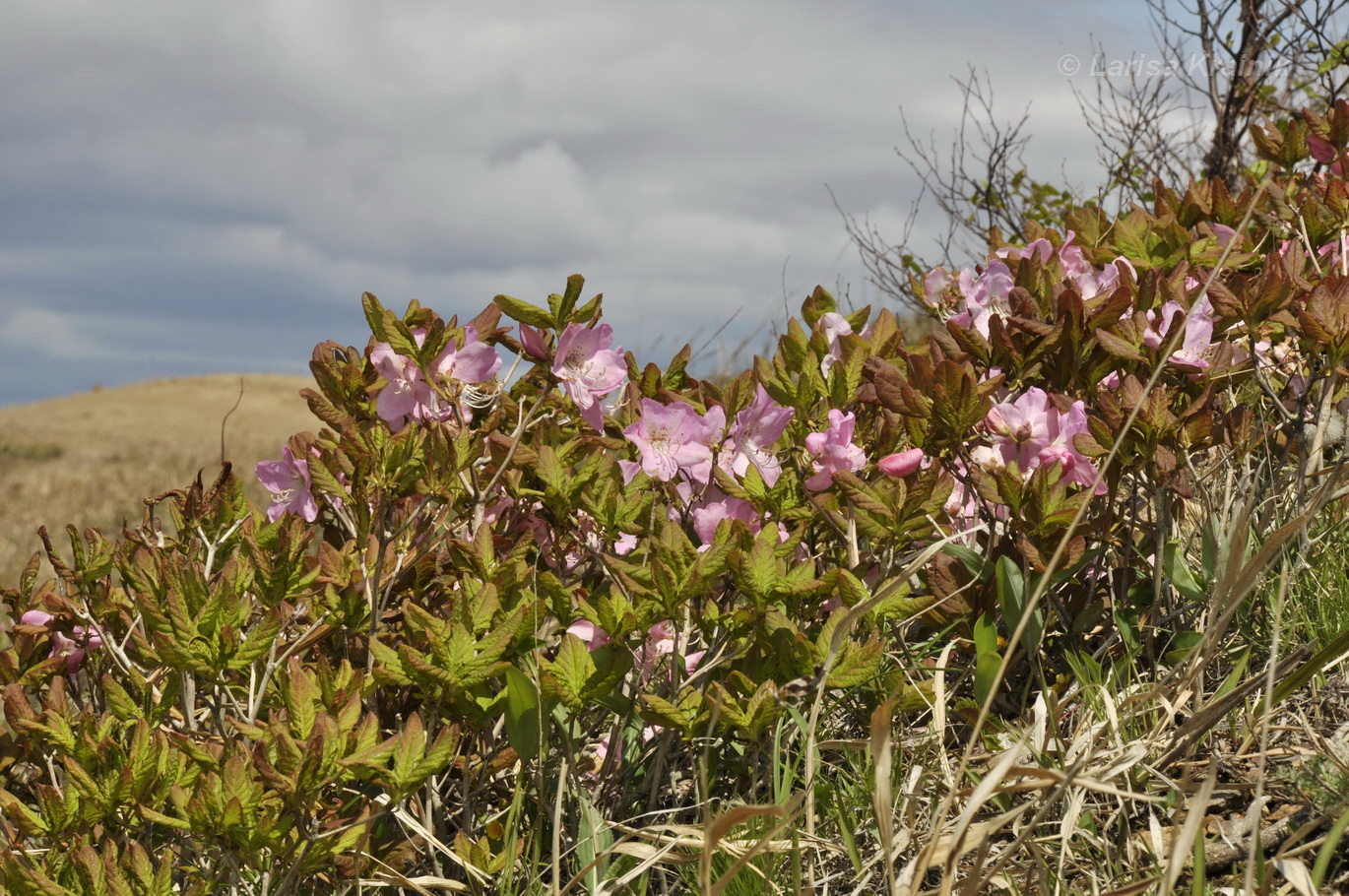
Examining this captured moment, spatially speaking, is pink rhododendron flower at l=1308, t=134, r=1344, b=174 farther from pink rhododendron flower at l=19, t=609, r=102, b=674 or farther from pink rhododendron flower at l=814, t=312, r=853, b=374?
pink rhododendron flower at l=19, t=609, r=102, b=674

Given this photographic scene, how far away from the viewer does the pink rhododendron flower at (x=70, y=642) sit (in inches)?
83.1

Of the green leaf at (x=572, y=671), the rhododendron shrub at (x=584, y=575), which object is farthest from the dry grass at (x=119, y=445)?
the green leaf at (x=572, y=671)

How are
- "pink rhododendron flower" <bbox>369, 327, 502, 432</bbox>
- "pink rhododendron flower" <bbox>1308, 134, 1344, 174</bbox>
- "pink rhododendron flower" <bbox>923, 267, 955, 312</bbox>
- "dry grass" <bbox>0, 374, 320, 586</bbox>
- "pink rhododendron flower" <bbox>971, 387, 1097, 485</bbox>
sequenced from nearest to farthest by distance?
"pink rhododendron flower" <bbox>971, 387, 1097, 485</bbox> < "pink rhododendron flower" <bbox>369, 327, 502, 432</bbox> < "pink rhododendron flower" <bbox>923, 267, 955, 312</bbox> < "pink rhododendron flower" <bbox>1308, 134, 1344, 174</bbox> < "dry grass" <bbox>0, 374, 320, 586</bbox>

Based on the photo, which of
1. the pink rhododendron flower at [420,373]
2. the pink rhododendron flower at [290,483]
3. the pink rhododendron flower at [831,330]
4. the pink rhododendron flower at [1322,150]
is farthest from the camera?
the pink rhododendron flower at [1322,150]

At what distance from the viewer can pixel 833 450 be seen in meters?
1.73

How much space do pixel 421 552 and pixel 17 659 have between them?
2.93ft

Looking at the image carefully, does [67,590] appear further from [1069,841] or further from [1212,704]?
[1212,704]

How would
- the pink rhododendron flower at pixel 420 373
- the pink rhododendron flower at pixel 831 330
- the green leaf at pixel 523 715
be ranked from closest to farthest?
1. the green leaf at pixel 523 715
2. the pink rhododendron flower at pixel 420 373
3. the pink rhododendron flower at pixel 831 330

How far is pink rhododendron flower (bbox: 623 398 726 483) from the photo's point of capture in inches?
70.3

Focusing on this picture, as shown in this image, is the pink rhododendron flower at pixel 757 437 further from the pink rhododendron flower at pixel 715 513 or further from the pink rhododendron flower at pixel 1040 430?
the pink rhododendron flower at pixel 1040 430

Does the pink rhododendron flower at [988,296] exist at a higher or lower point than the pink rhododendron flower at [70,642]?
higher

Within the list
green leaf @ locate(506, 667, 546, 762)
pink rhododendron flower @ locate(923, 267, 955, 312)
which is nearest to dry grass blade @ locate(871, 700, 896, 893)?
green leaf @ locate(506, 667, 546, 762)

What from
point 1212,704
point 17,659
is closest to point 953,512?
point 1212,704

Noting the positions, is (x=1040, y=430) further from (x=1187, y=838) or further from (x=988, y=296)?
(x=1187, y=838)
